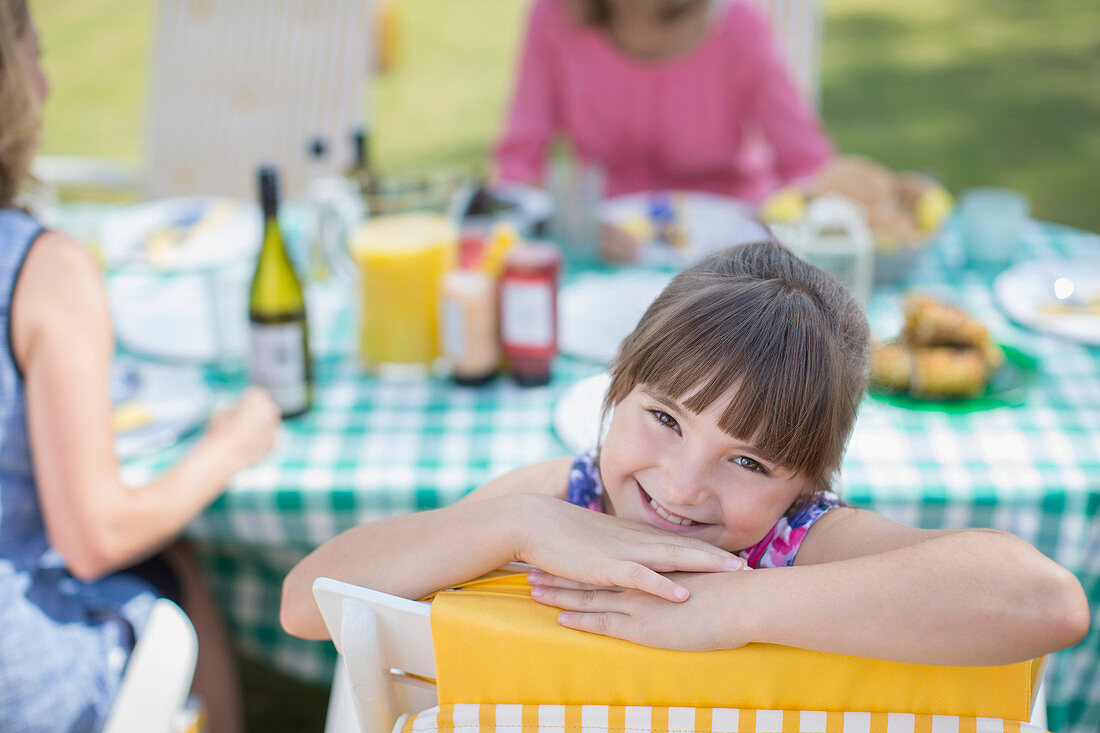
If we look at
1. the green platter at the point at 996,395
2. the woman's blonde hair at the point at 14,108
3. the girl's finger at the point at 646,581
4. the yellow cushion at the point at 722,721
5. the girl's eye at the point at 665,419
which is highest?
the woman's blonde hair at the point at 14,108

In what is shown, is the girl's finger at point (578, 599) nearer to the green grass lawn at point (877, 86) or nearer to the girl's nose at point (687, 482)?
the girl's nose at point (687, 482)

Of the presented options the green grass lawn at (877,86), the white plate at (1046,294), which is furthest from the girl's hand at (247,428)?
the green grass lawn at (877,86)

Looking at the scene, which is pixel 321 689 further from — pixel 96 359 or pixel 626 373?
pixel 626 373

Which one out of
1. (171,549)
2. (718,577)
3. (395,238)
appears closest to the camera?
(718,577)

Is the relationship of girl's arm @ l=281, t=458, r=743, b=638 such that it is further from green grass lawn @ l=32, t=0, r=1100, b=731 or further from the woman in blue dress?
green grass lawn @ l=32, t=0, r=1100, b=731

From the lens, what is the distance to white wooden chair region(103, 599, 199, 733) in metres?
A: 1.07

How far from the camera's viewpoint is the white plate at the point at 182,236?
156cm

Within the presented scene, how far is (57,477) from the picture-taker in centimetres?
106

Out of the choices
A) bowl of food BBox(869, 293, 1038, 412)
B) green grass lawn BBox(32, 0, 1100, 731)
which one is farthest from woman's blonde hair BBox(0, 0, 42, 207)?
green grass lawn BBox(32, 0, 1100, 731)

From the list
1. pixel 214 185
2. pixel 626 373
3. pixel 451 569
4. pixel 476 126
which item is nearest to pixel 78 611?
pixel 451 569

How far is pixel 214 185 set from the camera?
275 cm

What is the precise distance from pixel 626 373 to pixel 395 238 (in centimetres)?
72

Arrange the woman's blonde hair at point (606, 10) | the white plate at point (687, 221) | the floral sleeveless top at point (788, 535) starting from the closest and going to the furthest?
the floral sleeveless top at point (788, 535) < the white plate at point (687, 221) < the woman's blonde hair at point (606, 10)

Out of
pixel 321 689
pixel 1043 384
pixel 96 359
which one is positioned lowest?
pixel 321 689
